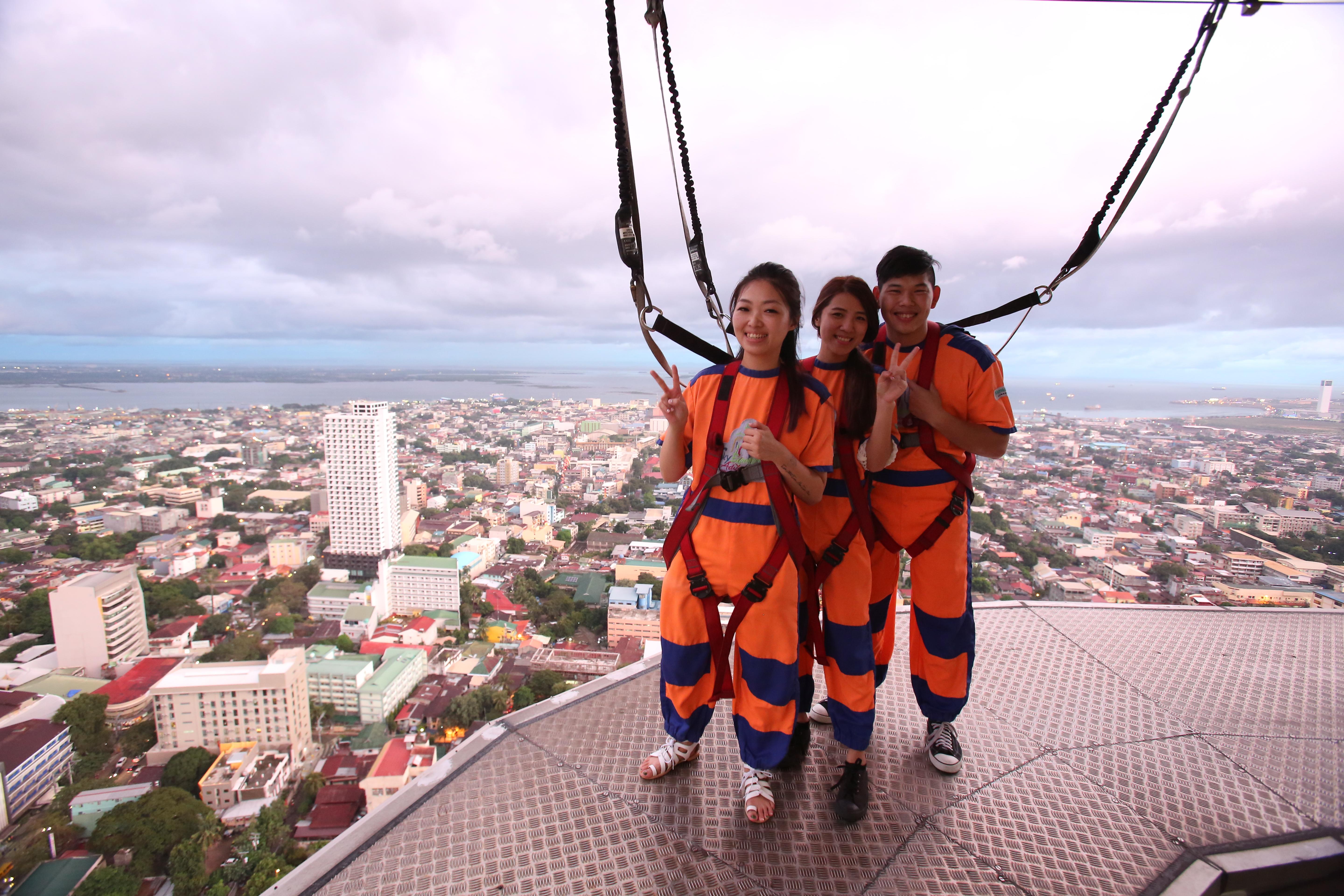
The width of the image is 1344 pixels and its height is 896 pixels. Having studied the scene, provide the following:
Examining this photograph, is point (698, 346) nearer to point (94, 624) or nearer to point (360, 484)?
point (94, 624)

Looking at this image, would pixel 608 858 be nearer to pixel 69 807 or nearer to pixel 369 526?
pixel 69 807

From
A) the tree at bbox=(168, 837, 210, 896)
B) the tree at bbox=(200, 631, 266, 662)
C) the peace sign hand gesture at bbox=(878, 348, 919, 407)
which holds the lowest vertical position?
the tree at bbox=(200, 631, 266, 662)

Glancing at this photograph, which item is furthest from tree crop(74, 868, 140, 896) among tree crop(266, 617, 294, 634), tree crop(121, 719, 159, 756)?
tree crop(266, 617, 294, 634)

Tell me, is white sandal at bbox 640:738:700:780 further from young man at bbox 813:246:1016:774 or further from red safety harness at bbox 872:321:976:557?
red safety harness at bbox 872:321:976:557

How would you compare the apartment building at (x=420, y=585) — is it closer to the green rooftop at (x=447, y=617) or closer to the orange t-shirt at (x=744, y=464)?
the green rooftop at (x=447, y=617)

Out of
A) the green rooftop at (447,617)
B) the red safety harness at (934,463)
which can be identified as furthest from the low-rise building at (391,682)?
the red safety harness at (934,463)

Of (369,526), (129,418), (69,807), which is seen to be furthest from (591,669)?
(129,418)
